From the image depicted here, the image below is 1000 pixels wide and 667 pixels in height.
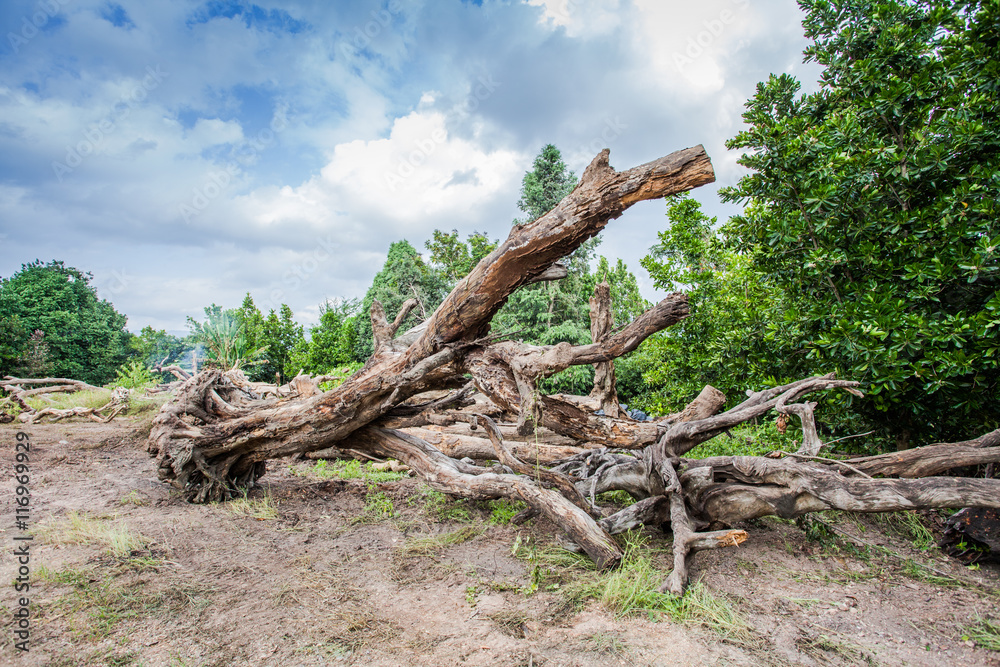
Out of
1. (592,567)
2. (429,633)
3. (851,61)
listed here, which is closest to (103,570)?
(429,633)

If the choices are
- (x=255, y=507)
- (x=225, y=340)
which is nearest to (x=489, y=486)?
(x=255, y=507)

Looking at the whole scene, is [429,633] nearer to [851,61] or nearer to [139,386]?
[851,61]

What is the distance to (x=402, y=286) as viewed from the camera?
2152 centimetres

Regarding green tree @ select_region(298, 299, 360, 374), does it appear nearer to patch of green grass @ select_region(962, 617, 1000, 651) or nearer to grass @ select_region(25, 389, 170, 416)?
grass @ select_region(25, 389, 170, 416)

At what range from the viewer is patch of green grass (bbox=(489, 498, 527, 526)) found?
467 cm

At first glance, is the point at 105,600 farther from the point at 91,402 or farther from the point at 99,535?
the point at 91,402

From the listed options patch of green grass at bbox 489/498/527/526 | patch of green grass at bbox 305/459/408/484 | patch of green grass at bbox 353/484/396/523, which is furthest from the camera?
patch of green grass at bbox 305/459/408/484

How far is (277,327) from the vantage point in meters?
19.7

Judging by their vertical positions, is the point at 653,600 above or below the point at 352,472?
below

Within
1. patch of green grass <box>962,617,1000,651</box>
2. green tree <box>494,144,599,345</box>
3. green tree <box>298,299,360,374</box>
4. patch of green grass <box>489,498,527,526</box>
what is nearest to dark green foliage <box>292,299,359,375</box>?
green tree <box>298,299,360,374</box>

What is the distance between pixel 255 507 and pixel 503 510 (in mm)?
2635

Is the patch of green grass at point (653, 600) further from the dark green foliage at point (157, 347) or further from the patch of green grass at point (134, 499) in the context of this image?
the dark green foliage at point (157, 347)

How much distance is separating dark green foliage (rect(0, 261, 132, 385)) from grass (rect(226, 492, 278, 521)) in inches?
822

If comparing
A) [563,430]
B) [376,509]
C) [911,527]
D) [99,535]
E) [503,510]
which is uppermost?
[563,430]
